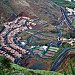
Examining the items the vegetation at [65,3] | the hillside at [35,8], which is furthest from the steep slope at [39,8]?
the vegetation at [65,3]

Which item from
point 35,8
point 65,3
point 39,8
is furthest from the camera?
point 65,3

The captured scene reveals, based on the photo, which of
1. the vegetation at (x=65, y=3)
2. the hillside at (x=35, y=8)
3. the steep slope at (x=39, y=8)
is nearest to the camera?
the hillside at (x=35, y=8)

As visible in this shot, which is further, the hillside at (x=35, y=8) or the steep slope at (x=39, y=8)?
the steep slope at (x=39, y=8)

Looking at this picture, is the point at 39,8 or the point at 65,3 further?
the point at 65,3

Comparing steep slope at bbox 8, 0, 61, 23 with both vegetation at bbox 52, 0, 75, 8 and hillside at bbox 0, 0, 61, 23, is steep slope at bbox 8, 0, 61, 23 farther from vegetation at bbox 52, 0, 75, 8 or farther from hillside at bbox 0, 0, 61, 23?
vegetation at bbox 52, 0, 75, 8

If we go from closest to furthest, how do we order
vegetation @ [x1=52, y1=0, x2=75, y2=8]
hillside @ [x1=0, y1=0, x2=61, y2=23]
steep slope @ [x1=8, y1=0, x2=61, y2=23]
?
hillside @ [x1=0, y1=0, x2=61, y2=23] → steep slope @ [x1=8, y1=0, x2=61, y2=23] → vegetation @ [x1=52, y1=0, x2=75, y2=8]

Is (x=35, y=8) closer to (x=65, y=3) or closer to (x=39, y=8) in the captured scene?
(x=39, y=8)

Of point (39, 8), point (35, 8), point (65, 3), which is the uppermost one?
point (65, 3)

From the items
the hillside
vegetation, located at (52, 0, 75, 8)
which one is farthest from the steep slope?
vegetation, located at (52, 0, 75, 8)

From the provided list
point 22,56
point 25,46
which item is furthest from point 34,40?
point 22,56

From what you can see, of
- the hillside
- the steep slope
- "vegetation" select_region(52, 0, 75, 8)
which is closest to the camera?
the hillside

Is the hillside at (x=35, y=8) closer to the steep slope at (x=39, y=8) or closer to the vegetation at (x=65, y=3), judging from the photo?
the steep slope at (x=39, y=8)

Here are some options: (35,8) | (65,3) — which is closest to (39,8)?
(35,8)
